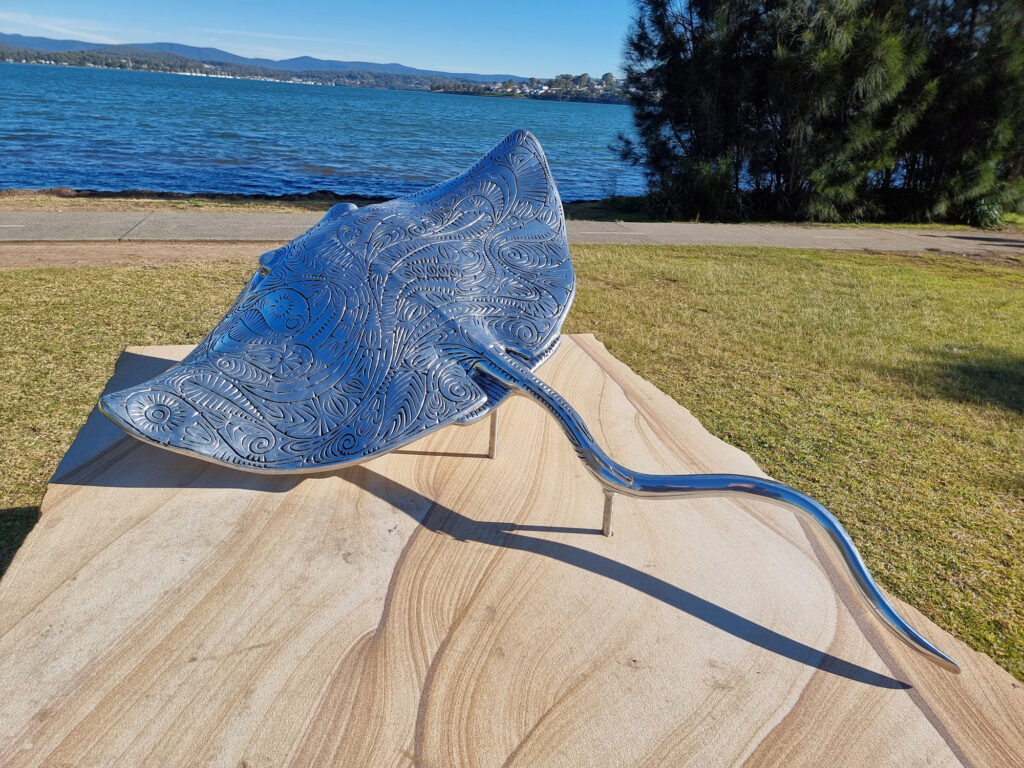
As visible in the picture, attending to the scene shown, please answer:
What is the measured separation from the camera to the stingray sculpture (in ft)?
8.02

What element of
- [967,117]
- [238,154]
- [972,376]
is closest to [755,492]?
[972,376]

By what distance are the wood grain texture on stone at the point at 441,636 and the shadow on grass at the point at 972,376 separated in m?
3.38

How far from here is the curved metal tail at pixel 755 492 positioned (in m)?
2.19

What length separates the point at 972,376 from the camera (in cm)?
590

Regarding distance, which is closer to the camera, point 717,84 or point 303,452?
point 303,452

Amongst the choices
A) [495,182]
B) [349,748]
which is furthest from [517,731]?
[495,182]

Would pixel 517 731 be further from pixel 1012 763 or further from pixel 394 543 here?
pixel 1012 763

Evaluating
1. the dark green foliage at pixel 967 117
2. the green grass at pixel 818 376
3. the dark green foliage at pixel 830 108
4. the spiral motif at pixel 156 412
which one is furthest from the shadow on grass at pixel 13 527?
the dark green foliage at pixel 967 117

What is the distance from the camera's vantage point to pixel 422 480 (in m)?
3.21

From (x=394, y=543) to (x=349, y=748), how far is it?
918 mm

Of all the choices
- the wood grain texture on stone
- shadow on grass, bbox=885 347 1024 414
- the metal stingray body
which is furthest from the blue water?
the wood grain texture on stone

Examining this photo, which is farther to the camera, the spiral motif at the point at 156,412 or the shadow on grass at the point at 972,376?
the shadow on grass at the point at 972,376

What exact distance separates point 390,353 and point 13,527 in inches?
90.2

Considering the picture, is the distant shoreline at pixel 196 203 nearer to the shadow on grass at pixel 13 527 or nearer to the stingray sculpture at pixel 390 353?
the stingray sculpture at pixel 390 353
